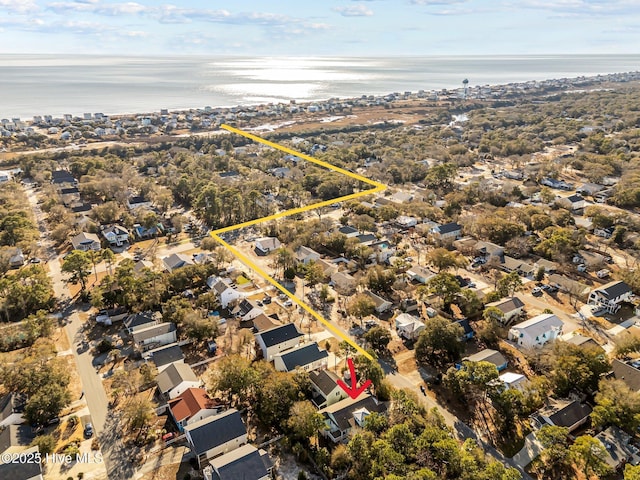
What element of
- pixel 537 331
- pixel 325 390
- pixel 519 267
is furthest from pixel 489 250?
pixel 325 390

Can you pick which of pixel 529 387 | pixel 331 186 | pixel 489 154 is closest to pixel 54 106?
pixel 331 186

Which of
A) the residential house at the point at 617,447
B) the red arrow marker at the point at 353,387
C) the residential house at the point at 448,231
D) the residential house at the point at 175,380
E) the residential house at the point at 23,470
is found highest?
the residential house at the point at 448,231

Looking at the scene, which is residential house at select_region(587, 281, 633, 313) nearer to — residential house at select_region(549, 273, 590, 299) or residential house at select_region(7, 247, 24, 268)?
residential house at select_region(549, 273, 590, 299)

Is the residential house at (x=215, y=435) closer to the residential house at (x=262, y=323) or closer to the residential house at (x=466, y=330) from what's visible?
the residential house at (x=262, y=323)

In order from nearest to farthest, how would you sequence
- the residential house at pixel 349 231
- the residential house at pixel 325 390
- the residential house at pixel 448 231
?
1. the residential house at pixel 325 390
2. the residential house at pixel 448 231
3. the residential house at pixel 349 231

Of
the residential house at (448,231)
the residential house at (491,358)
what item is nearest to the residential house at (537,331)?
the residential house at (491,358)

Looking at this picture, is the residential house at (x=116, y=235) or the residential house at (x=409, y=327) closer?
the residential house at (x=409, y=327)

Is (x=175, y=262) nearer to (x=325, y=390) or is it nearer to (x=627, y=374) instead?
(x=325, y=390)
